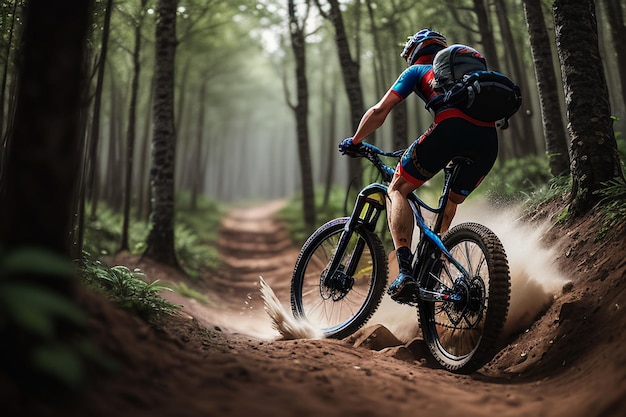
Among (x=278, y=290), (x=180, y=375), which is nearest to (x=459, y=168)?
(x=180, y=375)

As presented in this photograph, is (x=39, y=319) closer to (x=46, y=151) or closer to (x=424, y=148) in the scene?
(x=46, y=151)

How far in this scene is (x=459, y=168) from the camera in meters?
4.52

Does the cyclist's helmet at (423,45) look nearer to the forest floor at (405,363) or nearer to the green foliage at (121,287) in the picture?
the forest floor at (405,363)

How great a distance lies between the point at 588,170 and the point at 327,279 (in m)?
3.02

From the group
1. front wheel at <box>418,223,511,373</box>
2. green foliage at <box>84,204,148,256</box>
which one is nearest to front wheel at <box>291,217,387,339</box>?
front wheel at <box>418,223,511,373</box>

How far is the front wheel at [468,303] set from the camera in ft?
12.9

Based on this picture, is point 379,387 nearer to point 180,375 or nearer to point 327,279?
point 180,375

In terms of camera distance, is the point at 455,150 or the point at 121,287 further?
the point at 121,287

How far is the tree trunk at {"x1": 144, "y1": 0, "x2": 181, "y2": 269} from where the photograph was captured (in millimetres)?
10477

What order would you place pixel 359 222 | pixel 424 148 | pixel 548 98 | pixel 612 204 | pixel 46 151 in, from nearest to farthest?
pixel 46 151 → pixel 424 148 → pixel 612 204 → pixel 359 222 → pixel 548 98

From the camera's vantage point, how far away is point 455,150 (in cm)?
438

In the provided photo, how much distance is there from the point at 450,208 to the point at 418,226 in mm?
367

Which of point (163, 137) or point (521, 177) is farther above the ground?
point (163, 137)

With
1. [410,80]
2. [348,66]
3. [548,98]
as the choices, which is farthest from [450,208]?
[348,66]
